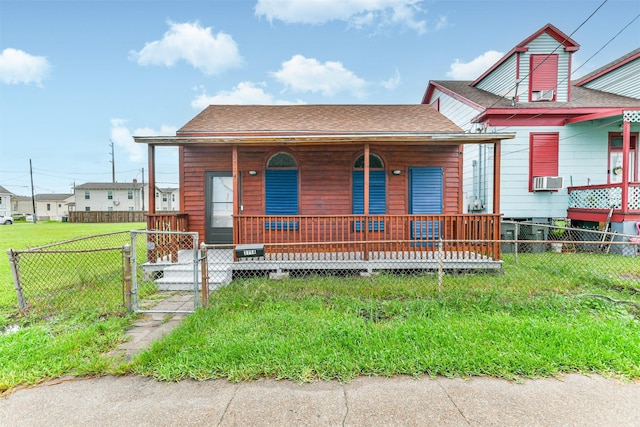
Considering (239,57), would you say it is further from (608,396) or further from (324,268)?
(608,396)

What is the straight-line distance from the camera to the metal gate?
162 inches

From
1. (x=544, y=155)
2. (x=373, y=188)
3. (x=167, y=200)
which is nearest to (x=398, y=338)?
(x=373, y=188)

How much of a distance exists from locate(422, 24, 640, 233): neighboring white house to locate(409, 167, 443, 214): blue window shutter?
3034 millimetres

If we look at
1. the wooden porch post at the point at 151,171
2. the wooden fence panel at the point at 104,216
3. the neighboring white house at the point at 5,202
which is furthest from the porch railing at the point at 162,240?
the neighboring white house at the point at 5,202

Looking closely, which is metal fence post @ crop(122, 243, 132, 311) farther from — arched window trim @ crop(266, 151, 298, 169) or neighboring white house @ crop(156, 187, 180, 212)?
neighboring white house @ crop(156, 187, 180, 212)

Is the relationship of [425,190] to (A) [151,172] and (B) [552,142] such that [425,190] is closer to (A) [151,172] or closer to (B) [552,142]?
(B) [552,142]

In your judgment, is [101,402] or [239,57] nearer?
[101,402]

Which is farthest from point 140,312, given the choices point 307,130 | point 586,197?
point 586,197

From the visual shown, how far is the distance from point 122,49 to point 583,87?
2131 centimetres

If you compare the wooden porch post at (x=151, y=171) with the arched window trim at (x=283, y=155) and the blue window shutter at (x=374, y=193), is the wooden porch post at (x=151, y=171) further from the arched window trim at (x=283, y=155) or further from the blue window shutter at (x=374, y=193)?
the blue window shutter at (x=374, y=193)

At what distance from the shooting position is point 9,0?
972 cm

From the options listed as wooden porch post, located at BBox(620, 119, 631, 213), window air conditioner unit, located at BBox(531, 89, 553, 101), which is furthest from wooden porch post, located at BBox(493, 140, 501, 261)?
window air conditioner unit, located at BBox(531, 89, 553, 101)

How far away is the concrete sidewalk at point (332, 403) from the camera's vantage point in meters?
2.03

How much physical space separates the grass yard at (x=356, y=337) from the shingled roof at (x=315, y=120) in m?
4.53
